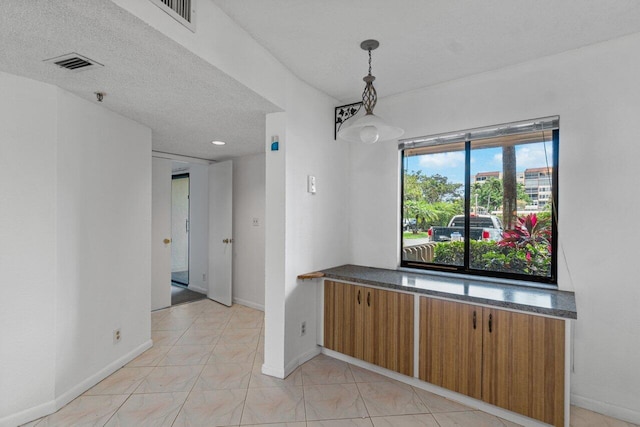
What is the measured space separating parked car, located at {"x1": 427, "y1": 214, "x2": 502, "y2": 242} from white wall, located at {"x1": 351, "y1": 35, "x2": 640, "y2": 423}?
0.48 m

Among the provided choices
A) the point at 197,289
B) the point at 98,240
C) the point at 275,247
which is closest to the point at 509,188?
the point at 275,247

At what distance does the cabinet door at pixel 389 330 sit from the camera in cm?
247

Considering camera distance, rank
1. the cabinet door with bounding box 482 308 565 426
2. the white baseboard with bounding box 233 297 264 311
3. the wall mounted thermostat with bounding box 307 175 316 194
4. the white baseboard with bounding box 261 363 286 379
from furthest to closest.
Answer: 1. the white baseboard with bounding box 233 297 264 311
2. the wall mounted thermostat with bounding box 307 175 316 194
3. the white baseboard with bounding box 261 363 286 379
4. the cabinet door with bounding box 482 308 565 426

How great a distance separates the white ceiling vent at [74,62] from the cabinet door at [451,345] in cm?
278

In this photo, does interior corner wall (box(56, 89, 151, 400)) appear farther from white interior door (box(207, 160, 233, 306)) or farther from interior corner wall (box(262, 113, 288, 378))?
white interior door (box(207, 160, 233, 306))

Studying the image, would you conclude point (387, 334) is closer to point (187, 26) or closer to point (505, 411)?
point (505, 411)

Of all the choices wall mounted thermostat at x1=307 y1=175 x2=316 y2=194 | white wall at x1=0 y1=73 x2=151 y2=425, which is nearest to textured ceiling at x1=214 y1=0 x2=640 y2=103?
wall mounted thermostat at x1=307 y1=175 x2=316 y2=194

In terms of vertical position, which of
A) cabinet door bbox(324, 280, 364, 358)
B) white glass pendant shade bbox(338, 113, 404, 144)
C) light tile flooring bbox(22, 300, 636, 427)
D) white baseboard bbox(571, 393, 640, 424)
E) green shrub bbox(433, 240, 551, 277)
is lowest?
light tile flooring bbox(22, 300, 636, 427)

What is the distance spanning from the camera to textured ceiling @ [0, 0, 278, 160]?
1.39m

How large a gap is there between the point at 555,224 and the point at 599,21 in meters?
1.42

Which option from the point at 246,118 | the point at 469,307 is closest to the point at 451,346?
the point at 469,307

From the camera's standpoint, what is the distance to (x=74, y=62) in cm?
180

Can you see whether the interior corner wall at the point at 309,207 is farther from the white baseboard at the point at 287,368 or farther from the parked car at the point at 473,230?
the parked car at the point at 473,230

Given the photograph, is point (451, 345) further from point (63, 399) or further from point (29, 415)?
point (29, 415)
